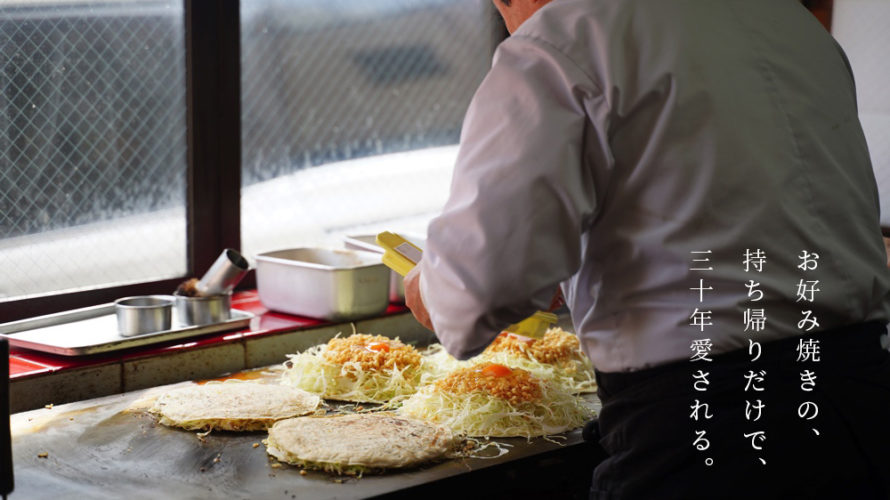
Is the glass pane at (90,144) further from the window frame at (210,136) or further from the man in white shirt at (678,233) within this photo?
the man in white shirt at (678,233)

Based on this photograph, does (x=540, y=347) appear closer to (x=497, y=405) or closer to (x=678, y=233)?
(x=497, y=405)

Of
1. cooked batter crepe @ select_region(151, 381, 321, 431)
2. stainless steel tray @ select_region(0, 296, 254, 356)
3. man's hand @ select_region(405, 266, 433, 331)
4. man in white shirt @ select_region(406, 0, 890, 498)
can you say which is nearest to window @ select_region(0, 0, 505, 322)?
stainless steel tray @ select_region(0, 296, 254, 356)

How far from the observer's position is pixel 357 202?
4.03 meters

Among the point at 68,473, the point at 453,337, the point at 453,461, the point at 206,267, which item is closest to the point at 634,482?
the point at 453,337

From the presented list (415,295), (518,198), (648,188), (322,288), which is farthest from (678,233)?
(322,288)

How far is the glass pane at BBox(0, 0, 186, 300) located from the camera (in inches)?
118

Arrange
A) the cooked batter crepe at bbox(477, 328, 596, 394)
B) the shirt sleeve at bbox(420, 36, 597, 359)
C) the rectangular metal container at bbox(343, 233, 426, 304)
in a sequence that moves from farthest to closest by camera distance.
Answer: the rectangular metal container at bbox(343, 233, 426, 304), the cooked batter crepe at bbox(477, 328, 596, 394), the shirt sleeve at bbox(420, 36, 597, 359)

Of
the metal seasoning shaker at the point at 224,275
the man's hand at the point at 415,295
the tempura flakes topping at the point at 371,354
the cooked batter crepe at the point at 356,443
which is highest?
the man's hand at the point at 415,295

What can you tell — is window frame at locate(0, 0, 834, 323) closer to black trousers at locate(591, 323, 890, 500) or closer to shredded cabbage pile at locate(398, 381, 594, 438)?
shredded cabbage pile at locate(398, 381, 594, 438)

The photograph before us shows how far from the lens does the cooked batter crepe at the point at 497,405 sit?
2410 millimetres

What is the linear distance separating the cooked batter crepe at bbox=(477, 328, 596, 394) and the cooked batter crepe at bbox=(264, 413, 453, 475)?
602 mm

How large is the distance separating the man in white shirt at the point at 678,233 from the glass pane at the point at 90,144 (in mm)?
1852

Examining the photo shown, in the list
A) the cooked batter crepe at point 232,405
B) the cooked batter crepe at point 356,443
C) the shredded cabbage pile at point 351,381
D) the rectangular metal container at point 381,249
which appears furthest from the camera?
the rectangular metal container at point 381,249

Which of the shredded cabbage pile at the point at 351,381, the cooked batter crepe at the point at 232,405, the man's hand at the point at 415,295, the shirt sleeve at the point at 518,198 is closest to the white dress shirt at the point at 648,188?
the shirt sleeve at the point at 518,198
